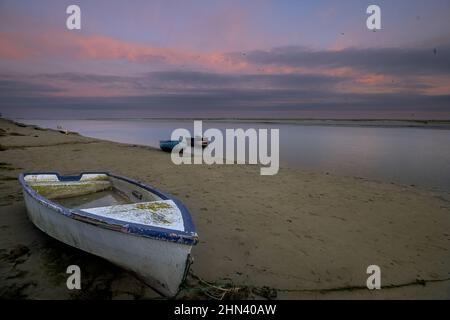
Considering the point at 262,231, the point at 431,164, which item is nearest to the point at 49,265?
the point at 262,231

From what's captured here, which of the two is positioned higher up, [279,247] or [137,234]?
[137,234]

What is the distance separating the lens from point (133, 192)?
19.9ft

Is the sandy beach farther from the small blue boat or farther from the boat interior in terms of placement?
the small blue boat

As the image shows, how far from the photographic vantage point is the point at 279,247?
205 inches

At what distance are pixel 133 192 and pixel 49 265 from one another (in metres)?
2.20

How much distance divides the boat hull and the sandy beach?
296 mm

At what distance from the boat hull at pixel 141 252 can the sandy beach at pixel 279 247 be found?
0.30 metres

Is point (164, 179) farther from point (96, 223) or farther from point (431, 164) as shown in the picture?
point (431, 164)

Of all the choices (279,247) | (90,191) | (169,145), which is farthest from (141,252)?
(169,145)

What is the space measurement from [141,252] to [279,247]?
281 cm

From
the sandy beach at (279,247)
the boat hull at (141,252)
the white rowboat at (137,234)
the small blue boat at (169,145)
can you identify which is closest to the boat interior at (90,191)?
the white rowboat at (137,234)

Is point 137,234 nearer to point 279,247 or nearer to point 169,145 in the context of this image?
Answer: point 279,247

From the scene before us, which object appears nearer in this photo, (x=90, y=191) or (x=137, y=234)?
(x=137, y=234)
